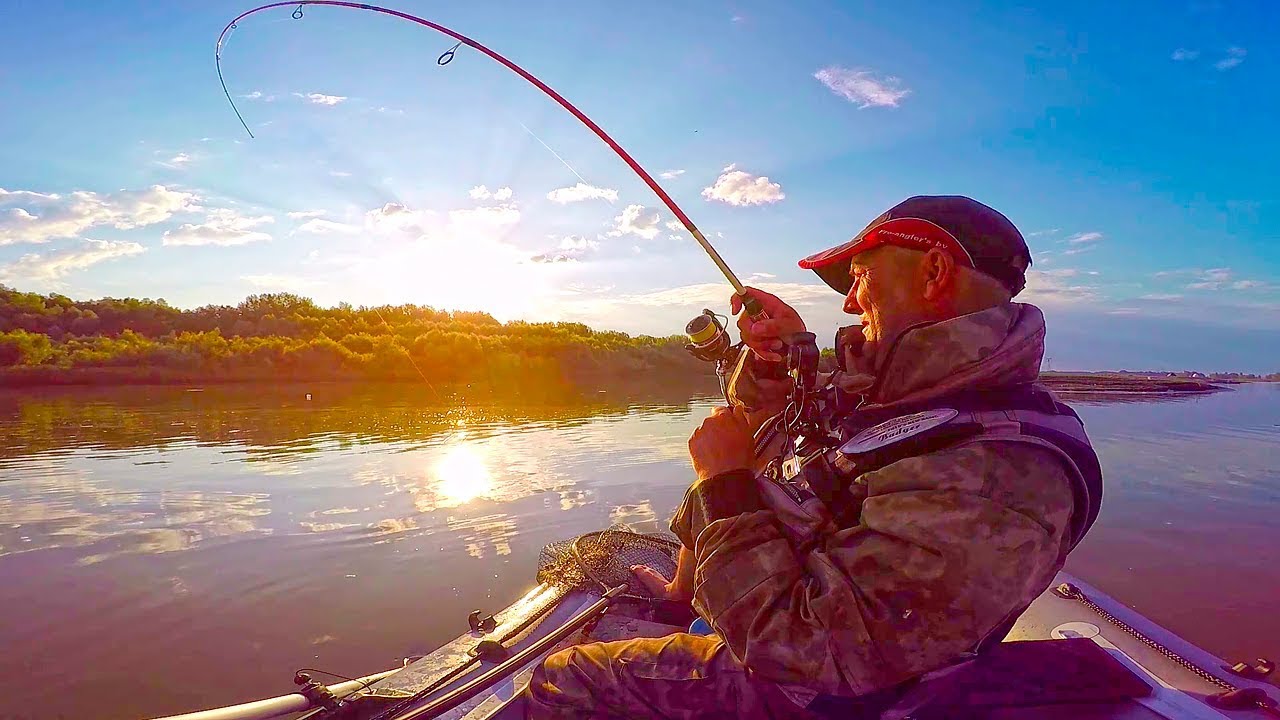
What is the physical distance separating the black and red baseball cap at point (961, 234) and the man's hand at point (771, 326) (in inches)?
20.7

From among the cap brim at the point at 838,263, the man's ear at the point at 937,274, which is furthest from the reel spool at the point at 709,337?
the man's ear at the point at 937,274

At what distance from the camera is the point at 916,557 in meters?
1.65

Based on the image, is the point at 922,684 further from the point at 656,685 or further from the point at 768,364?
the point at 768,364

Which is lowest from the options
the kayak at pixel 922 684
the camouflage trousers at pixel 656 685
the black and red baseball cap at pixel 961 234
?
the kayak at pixel 922 684

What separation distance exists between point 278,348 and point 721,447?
33.7 m

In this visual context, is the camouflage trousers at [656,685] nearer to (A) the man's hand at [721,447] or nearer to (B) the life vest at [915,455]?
(B) the life vest at [915,455]

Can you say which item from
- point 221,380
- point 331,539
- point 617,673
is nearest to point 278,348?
point 221,380

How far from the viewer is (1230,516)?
8.80 metres

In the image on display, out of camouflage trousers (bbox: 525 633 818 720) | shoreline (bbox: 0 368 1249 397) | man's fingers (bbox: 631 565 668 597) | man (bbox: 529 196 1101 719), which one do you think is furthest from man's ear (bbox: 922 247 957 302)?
shoreline (bbox: 0 368 1249 397)

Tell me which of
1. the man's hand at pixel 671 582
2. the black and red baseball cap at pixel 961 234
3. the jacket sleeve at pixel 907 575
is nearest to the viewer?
the jacket sleeve at pixel 907 575

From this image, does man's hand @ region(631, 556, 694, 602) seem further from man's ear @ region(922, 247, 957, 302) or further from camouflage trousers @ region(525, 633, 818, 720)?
man's ear @ region(922, 247, 957, 302)

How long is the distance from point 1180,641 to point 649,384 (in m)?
31.0

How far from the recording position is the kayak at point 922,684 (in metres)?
2.32

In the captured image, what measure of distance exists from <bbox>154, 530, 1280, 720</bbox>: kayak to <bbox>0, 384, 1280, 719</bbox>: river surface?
1506 mm
